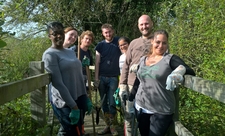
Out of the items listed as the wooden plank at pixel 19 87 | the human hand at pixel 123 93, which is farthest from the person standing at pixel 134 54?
the wooden plank at pixel 19 87

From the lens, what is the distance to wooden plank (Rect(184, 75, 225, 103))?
1863 mm

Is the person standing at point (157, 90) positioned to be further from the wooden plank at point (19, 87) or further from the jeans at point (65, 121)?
the wooden plank at point (19, 87)

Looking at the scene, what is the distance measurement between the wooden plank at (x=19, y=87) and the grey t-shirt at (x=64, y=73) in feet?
0.36

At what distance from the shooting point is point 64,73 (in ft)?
9.98

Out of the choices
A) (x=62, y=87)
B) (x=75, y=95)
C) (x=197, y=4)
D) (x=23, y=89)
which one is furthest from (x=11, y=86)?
(x=197, y=4)

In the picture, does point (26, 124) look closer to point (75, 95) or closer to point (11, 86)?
point (75, 95)

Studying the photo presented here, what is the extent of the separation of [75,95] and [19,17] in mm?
11774

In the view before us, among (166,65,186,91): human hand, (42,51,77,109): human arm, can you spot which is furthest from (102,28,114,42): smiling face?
(166,65,186,91): human hand

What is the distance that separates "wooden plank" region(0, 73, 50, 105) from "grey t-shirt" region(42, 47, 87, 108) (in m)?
0.11

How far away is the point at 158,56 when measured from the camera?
2971mm

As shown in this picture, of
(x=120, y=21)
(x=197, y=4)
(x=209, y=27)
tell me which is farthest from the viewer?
(x=120, y=21)

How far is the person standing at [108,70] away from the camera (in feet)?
16.5

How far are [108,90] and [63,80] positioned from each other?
6.91 feet

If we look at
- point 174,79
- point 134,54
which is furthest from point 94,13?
point 174,79
